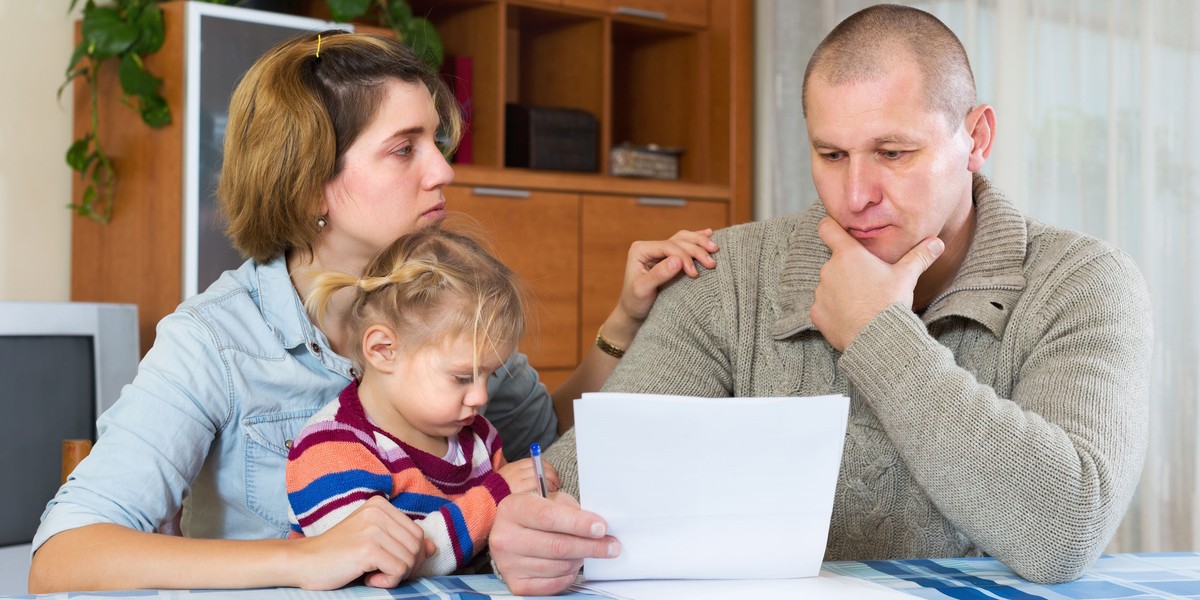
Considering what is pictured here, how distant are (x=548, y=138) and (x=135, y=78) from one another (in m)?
1.21

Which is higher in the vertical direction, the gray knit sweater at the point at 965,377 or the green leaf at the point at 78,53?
the green leaf at the point at 78,53

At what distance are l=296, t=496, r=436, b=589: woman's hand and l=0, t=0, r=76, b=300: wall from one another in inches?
89.6

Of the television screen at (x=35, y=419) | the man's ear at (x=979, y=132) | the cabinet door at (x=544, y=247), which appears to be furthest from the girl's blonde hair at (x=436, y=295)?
the cabinet door at (x=544, y=247)

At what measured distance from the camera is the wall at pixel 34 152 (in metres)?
2.97

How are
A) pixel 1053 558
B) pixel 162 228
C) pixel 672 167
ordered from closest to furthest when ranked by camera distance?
pixel 1053 558
pixel 162 228
pixel 672 167

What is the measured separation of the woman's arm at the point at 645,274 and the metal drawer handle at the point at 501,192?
5.04 feet

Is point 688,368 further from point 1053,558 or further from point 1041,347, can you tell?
point 1053,558

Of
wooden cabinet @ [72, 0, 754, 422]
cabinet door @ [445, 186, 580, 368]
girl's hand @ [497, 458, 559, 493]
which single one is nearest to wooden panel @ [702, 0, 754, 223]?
wooden cabinet @ [72, 0, 754, 422]

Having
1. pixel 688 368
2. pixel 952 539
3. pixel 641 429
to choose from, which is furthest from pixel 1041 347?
pixel 641 429

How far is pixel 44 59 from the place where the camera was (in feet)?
9.91

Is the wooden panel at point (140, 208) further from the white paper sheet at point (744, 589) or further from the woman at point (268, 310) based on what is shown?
the white paper sheet at point (744, 589)

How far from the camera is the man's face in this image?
1.42 m

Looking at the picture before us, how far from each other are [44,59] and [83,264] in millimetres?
537

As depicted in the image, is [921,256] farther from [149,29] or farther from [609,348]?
[149,29]
